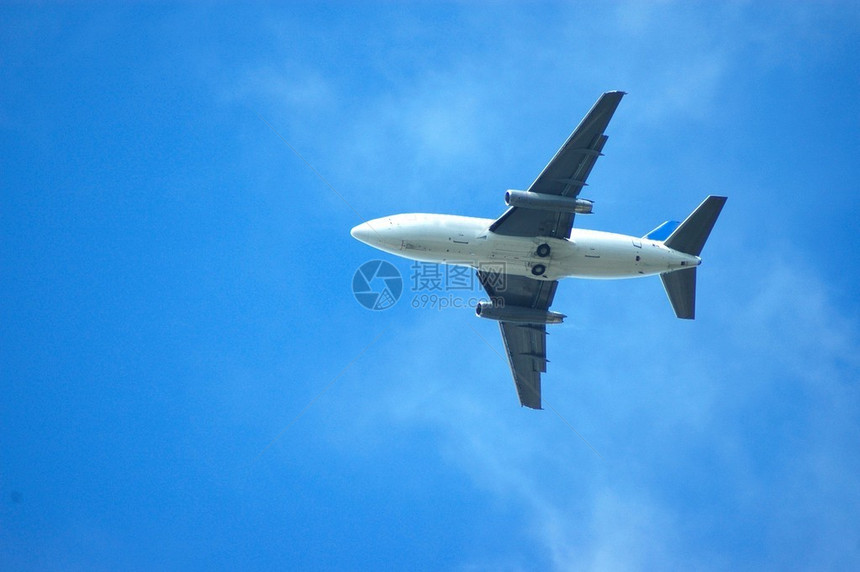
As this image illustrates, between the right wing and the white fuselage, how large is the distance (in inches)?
30.4

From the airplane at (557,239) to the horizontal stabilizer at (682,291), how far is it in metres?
0.07

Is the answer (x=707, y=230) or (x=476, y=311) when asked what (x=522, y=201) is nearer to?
(x=476, y=311)

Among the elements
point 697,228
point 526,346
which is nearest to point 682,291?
point 697,228

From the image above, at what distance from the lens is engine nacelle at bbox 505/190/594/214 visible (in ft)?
147

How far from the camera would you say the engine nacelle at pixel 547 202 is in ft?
147

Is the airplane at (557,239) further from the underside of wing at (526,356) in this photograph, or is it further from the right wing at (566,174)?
the underside of wing at (526,356)

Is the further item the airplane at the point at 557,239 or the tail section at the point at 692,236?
the tail section at the point at 692,236

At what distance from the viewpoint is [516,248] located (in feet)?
155

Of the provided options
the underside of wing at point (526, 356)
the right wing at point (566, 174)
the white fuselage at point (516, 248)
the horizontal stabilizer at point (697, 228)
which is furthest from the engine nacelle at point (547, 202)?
the underside of wing at point (526, 356)

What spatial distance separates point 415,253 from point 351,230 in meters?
4.58

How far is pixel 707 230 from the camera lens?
48312 mm

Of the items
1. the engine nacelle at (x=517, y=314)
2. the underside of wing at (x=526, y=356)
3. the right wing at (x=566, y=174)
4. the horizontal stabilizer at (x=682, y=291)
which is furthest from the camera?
the underside of wing at (x=526, y=356)

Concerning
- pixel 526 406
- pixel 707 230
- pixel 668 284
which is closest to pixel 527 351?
pixel 526 406

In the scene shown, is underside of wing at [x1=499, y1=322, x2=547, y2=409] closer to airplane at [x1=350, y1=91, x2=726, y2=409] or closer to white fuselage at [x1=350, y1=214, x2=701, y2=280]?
airplane at [x1=350, y1=91, x2=726, y2=409]
